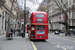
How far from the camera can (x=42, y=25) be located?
18688 millimetres

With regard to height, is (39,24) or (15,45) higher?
(39,24)

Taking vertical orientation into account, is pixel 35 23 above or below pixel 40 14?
below

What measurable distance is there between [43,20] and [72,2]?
94.0 feet

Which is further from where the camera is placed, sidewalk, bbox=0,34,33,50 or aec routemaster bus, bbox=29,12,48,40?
aec routemaster bus, bbox=29,12,48,40

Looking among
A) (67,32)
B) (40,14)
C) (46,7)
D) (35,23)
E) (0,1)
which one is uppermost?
(46,7)

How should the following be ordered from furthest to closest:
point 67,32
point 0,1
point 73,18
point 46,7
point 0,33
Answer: point 46,7
point 73,18
point 67,32
point 0,33
point 0,1

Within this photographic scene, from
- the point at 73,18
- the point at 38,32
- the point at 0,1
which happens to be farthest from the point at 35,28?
the point at 73,18

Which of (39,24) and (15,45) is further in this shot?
(39,24)

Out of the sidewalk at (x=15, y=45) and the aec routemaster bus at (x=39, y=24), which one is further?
the aec routemaster bus at (x=39, y=24)

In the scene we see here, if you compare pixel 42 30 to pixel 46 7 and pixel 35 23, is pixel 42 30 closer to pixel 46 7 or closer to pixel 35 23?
pixel 35 23

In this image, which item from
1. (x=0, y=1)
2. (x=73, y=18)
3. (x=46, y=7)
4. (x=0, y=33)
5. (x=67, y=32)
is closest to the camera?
(x=0, y=1)

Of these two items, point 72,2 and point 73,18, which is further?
point 73,18

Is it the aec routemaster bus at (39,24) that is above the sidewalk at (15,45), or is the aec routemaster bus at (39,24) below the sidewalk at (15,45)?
above

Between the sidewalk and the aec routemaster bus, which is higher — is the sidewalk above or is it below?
below
